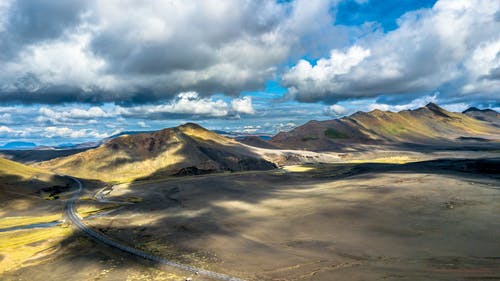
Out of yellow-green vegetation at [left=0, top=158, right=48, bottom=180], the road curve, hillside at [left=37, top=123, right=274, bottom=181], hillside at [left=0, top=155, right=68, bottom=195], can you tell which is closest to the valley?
the road curve

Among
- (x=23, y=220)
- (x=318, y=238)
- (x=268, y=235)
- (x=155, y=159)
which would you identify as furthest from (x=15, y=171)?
(x=318, y=238)

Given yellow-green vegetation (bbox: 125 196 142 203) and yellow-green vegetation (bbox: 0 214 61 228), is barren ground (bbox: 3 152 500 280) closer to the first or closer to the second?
yellow-green vegetation (bbox: 0 214 61 228)

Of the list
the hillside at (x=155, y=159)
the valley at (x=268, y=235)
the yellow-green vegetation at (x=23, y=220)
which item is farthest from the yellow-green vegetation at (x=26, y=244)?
the hillside at (x=155, y=159)

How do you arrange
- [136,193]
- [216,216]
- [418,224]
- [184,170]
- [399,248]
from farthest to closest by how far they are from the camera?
[184,170] → [136,193] → [216,216] → [418,224] → [399,248]

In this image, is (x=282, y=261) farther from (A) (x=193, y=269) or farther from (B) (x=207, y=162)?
(B) (x=207, y=162)

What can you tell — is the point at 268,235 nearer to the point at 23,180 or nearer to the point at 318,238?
the point at 318,238

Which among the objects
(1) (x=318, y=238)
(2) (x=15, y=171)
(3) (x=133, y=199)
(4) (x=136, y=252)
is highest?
(2) (x=15, y=171)

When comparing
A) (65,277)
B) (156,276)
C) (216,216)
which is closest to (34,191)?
(216,216)
